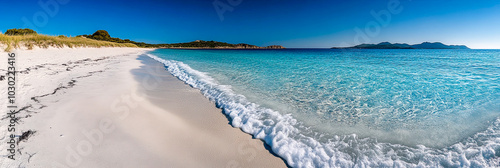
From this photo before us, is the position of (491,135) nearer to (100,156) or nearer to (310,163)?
(310,163)

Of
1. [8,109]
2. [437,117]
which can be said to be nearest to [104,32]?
[8,109]

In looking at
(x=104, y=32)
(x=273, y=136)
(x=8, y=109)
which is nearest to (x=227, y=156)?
(x=273, y=136)

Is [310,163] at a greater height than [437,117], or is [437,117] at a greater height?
[437,117]

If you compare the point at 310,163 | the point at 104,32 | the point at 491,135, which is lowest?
the point at 310,163

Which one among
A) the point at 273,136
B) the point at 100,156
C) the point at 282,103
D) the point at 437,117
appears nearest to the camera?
the point at 100,156

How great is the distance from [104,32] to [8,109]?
101533 mm

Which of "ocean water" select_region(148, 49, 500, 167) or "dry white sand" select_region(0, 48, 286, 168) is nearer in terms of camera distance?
"dry white sand" select_region(0, 48, 286, 168)

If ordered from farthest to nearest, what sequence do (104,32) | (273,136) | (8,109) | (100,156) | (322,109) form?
(104,32) < (322,109) < (8,109) < (273,136) < (100,156)

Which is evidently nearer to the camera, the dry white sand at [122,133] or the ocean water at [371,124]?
the dry white sand at [122,133]

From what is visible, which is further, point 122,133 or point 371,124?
point 371,124

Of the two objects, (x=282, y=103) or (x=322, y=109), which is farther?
(x=282, y=103)

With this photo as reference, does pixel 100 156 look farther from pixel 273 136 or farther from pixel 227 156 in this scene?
pixel 273 136

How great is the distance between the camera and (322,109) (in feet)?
13.0

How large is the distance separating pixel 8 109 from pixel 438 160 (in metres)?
6.83
